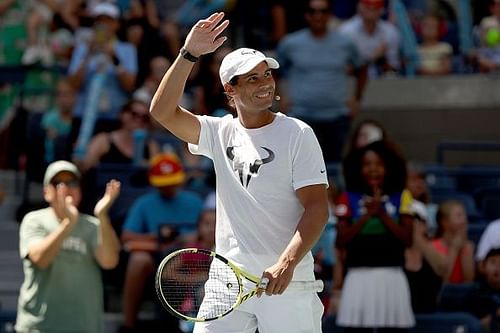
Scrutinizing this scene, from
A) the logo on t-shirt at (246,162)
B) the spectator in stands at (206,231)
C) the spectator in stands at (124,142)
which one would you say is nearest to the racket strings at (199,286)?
the logo on t-shirt at (246,162)

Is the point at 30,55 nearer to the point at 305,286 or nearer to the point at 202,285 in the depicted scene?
the point at 202,285

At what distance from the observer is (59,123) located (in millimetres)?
12977

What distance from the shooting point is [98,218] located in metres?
9.46

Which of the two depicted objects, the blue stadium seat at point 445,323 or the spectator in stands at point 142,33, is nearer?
the blue stadium seat at point 445,323

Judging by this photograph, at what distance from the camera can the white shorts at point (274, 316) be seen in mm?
6863

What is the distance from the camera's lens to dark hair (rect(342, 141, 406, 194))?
976 centimetres

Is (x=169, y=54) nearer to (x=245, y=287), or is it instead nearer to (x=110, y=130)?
(x=110, y=130)

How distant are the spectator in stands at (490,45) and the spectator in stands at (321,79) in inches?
75.7

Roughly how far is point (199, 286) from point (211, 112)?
6119mm

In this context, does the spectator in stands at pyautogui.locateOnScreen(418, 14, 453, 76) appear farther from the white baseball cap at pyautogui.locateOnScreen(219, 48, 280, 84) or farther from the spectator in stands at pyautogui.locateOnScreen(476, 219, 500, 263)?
the white baseball cap at pyautogui.locateOnScreen(219, 48, 280, 84)

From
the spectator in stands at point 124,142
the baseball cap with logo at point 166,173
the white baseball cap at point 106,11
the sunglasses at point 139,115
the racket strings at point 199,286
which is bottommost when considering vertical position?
the racket strings at point 199,286

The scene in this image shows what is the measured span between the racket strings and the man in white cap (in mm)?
101

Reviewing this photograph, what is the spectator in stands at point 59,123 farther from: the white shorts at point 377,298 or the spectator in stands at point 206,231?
the white shorts at point 377,298

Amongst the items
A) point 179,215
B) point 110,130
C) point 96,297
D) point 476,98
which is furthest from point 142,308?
point 476,98
